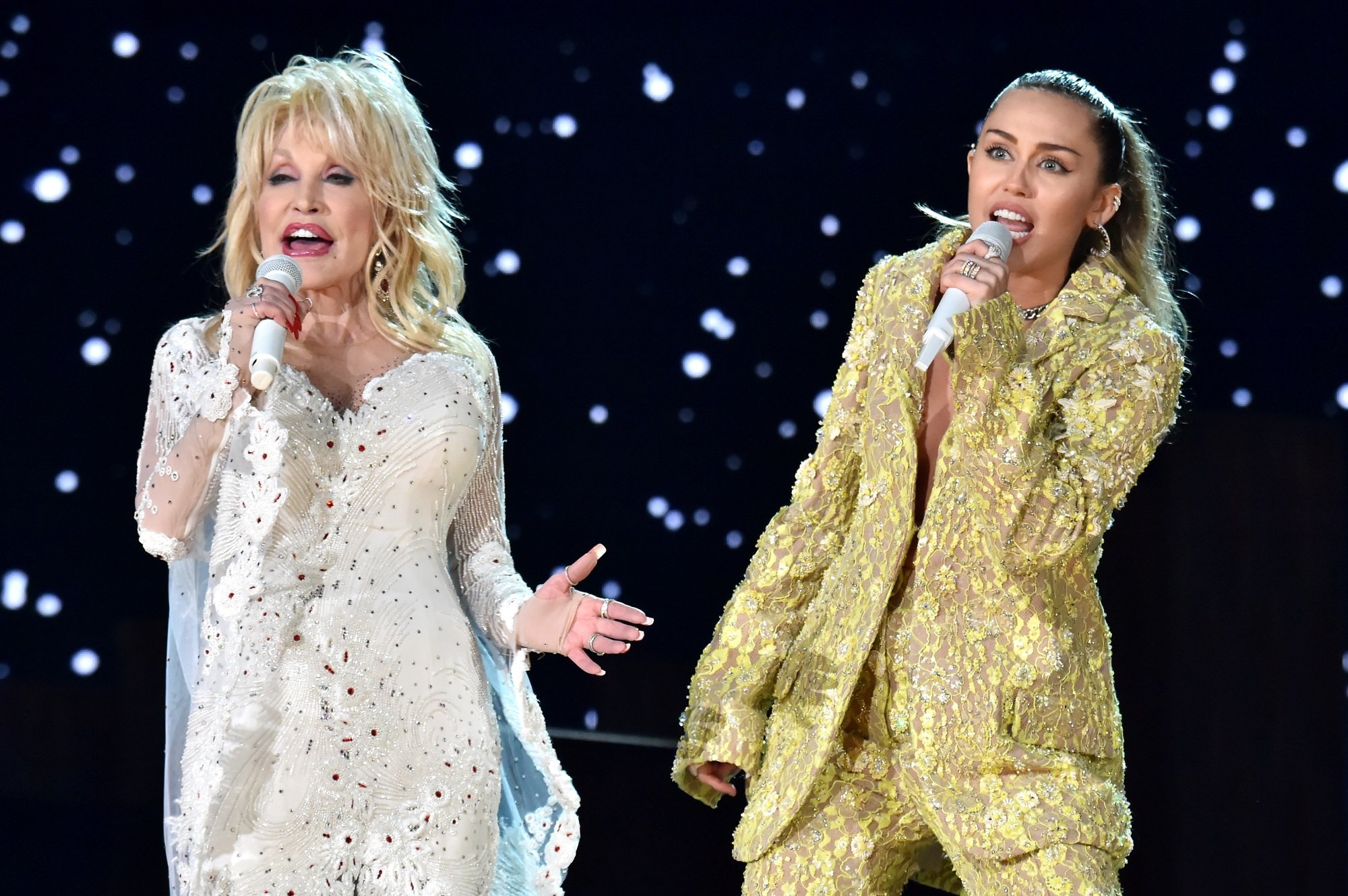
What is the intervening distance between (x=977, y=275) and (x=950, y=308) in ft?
0.20

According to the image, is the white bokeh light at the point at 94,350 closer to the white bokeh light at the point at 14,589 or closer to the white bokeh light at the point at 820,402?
the white bokeh light at the point at 14,589

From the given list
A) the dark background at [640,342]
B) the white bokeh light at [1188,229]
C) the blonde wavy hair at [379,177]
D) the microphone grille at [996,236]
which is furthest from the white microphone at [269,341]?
the white bokeh light at [1188,229]

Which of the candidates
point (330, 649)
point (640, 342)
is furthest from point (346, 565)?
point (640, 342)

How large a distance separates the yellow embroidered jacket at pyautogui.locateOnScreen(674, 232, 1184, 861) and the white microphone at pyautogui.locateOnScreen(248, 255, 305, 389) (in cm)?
74

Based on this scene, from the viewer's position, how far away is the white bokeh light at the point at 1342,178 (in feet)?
9.71

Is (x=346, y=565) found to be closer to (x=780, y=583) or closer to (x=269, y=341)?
(x=269, y=341)

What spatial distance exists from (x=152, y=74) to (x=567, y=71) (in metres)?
0.85

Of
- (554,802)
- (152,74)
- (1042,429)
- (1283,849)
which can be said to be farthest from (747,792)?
(152,74)

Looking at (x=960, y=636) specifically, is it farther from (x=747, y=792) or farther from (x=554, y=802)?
(x=554, y=802)

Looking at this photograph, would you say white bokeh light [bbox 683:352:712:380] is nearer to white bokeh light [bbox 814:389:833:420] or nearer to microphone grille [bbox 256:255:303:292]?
white bokeh light [bbox 814:389:833:420]

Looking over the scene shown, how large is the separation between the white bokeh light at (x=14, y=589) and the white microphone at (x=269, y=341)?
1496 mm

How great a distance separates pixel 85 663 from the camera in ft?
10.8

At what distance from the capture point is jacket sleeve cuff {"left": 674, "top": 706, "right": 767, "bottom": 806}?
218 centimetres

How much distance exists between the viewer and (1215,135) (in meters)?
→ 3.02
